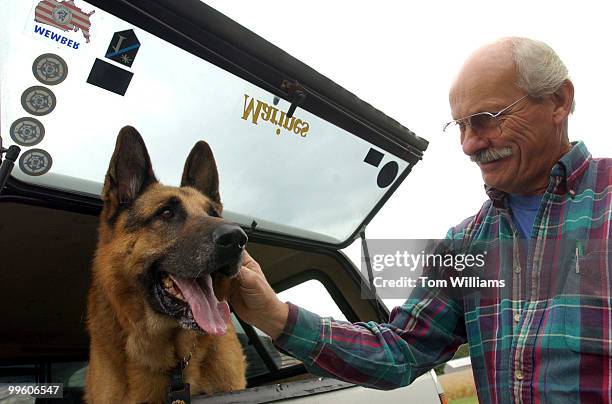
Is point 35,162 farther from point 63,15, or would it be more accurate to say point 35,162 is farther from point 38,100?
point 63,15

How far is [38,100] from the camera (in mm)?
1726

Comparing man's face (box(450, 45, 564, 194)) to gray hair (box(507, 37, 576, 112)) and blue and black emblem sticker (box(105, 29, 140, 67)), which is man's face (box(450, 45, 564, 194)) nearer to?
gray hair (box(507, 37, 576, 112))

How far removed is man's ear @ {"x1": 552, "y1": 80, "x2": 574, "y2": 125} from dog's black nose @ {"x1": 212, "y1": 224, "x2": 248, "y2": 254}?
3.94 feet

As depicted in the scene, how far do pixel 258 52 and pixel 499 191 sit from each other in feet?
3.39

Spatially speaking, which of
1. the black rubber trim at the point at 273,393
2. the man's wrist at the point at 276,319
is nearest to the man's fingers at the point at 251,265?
the man's wrist at the point at 276,319

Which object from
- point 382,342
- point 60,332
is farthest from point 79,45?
point 60,332

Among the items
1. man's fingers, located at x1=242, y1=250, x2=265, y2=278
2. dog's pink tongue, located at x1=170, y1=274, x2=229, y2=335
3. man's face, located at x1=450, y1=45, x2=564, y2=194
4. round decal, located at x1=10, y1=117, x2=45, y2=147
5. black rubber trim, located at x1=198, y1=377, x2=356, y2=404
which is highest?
man's face, located at x1=450, y1=45, x2=564, y2=194

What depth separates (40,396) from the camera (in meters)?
2.16

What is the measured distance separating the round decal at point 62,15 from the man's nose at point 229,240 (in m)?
0.92

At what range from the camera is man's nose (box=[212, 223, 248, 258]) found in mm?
1972

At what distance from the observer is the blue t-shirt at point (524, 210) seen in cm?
175

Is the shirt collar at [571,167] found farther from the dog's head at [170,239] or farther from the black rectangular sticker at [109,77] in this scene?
the black rectangular sticker at [109,77]

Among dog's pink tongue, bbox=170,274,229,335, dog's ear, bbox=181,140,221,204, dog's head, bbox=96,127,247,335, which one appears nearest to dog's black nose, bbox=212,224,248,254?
dog's head, bbox=96,127,247,335

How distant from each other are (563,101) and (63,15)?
163 cm
